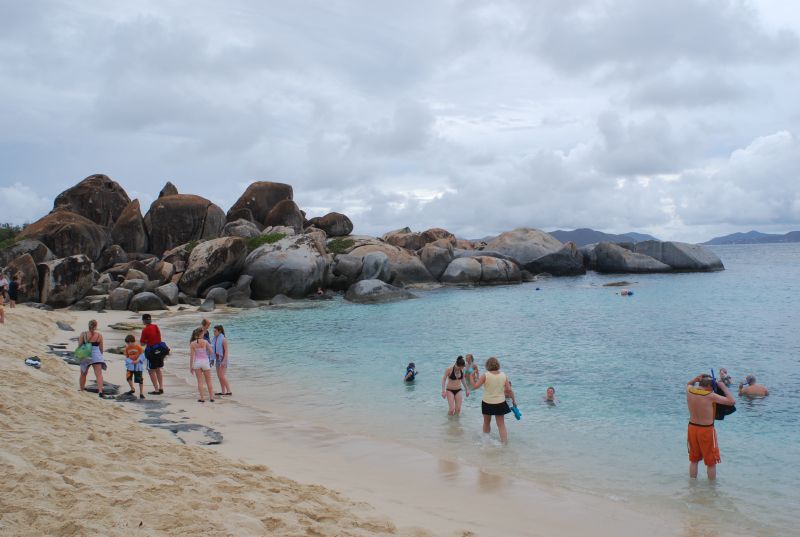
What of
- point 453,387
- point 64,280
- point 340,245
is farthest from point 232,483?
point 340,245

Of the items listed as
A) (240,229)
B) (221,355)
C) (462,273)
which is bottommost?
(221,355)

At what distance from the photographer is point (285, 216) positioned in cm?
4344

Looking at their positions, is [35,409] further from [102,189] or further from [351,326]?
[102,189]

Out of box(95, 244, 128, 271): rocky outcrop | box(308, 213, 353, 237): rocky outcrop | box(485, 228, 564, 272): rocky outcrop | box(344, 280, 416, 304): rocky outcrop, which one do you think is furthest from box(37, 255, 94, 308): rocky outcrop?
box(485, 228, 564, 272): rocky outcrop

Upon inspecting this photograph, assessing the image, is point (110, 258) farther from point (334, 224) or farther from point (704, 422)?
point (704, 422)

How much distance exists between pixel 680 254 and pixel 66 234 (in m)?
45.7

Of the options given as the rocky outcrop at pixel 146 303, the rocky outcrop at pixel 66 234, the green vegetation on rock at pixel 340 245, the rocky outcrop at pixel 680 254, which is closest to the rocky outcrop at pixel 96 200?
the rocky outcrop at pixel 66 234

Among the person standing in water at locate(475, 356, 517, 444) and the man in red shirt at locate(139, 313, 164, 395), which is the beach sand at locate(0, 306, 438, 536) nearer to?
the man in red shirt at locate(139, 313, 164, 395)

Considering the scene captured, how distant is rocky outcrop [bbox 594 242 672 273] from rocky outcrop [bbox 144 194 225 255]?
32005 millimetres

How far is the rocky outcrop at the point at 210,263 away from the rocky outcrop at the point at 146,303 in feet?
9.89

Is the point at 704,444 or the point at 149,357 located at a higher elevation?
the point at 149,357

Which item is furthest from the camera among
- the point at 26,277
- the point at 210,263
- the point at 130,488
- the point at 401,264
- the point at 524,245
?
the point at 524,245

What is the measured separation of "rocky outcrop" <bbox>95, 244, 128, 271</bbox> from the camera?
3556 cm

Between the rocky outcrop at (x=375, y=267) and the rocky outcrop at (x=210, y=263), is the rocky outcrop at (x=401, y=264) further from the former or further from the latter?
the rocky outcrop at (x=210, y=263)
